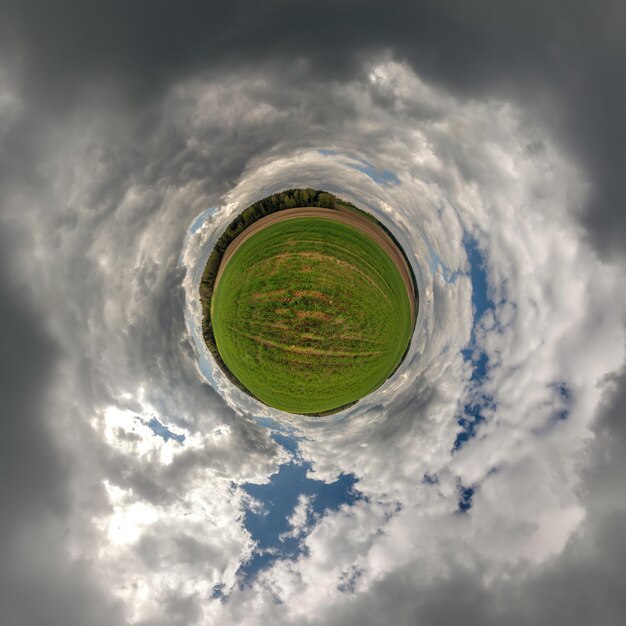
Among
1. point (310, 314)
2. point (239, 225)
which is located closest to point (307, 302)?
point (310, 314)

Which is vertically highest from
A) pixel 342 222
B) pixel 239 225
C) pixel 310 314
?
pixel 342 222

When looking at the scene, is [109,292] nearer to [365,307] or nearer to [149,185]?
[149,185]

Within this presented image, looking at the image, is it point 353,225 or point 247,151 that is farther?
point 353,225

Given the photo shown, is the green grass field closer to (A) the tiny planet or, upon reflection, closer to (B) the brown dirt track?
(A) the tiny planet

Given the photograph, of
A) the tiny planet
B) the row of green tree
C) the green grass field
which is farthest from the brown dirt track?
the green grass field

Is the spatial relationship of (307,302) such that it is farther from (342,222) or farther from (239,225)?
(239,225)

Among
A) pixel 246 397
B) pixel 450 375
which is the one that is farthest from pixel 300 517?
pixel 450 375
